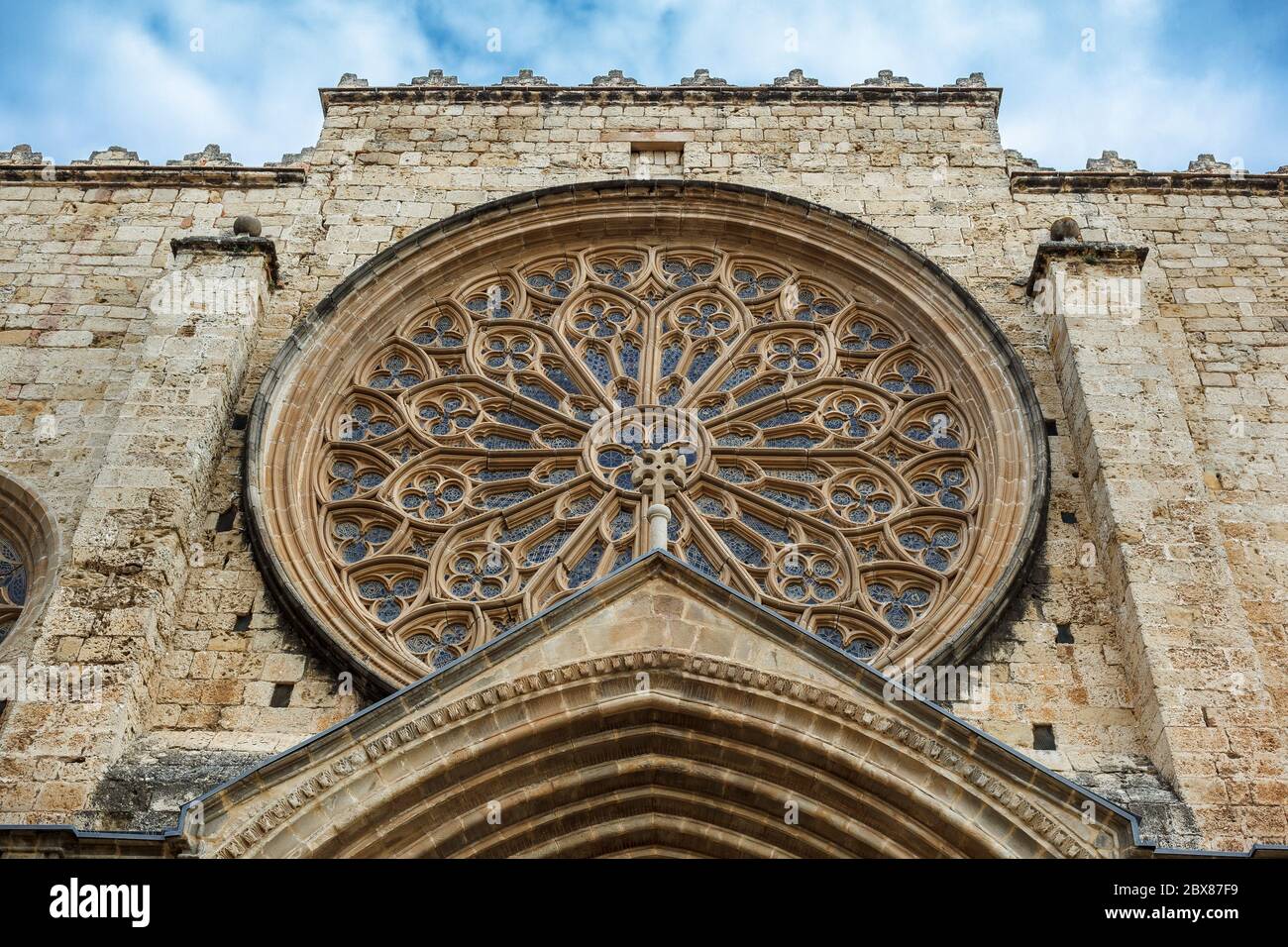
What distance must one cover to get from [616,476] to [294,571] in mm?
2654

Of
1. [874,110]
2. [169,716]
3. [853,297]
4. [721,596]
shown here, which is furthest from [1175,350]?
[169,716]

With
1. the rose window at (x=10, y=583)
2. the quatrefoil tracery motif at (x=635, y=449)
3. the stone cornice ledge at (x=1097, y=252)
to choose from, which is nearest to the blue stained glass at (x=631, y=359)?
the quatrefoil tracery motif at (x=635, y=449)

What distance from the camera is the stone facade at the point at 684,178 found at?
10.1 meters

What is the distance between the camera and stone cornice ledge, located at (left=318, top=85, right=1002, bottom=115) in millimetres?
15914

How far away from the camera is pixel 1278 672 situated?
1095cm

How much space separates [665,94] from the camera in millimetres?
16000

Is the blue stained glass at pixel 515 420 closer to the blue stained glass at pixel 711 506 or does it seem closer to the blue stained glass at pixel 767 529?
the blue stained glass at pixel 711 506

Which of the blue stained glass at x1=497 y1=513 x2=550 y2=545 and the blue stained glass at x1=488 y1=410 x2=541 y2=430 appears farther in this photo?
the blue stained glass at x1=488 y1=410 x2=541 y2=430

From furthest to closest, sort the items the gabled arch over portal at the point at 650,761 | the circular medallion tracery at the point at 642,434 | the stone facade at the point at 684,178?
the circular medallion tracery at the point at 642,434 → the stone facade at the point at 684,178 → the gabled arch over portal at the point at 650,761

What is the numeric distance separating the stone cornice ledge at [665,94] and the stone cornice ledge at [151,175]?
1354mm

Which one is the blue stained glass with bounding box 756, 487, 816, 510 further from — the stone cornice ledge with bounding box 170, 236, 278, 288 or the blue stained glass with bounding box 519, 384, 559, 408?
the stone cornice ledge with bounding box 170, 236, 278, 288

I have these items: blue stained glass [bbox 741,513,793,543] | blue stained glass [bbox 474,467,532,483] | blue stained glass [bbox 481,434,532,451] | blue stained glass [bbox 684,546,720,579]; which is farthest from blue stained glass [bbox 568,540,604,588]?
blue stained glass [bbox 481,434,532,451]

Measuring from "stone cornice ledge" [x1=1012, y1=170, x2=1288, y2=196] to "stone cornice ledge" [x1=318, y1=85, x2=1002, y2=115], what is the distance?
1.39m

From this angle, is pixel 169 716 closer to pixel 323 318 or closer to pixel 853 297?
pixel 323 318
